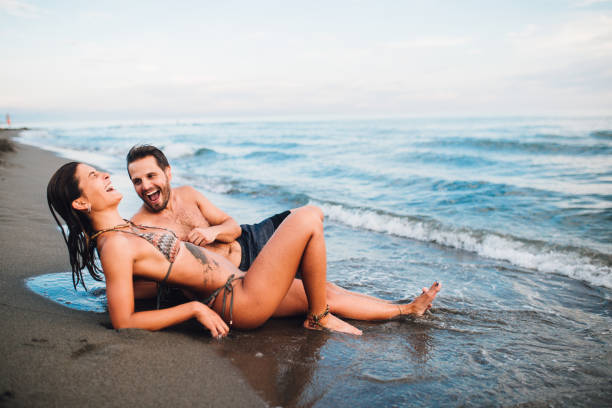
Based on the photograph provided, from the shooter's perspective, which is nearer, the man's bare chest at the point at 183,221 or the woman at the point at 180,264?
the woman at the point at 180,264

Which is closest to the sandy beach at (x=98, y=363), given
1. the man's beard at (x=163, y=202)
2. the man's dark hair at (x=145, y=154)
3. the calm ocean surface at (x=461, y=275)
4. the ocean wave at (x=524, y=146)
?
the calm ocean surface at (x=461, y=275)

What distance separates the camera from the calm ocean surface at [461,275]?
264cm

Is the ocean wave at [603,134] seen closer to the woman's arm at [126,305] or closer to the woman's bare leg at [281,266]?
the woman's bare leg at [281,266]

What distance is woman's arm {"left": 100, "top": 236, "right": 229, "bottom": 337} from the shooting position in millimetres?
2422

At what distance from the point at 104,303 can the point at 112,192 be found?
Result: 1272mm

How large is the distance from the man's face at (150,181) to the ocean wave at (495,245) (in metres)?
5.04

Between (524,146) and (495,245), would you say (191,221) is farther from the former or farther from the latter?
(524,146)

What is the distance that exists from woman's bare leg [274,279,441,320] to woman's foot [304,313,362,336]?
0.69 ft

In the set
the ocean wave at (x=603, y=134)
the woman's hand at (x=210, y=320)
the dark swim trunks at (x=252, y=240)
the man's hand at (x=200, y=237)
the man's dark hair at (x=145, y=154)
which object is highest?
the ocean wave at (x=603, y=134)

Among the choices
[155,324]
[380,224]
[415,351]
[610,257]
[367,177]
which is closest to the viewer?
[155,324]

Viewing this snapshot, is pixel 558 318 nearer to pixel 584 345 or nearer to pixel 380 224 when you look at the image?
pixel 584 345

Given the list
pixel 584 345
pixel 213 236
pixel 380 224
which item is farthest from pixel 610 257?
pixel 213 236

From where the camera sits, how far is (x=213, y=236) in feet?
11.4

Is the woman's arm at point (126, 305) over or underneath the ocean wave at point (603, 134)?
underneath
